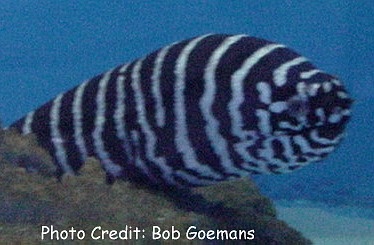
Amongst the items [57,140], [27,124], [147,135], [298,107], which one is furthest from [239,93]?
[27,124]

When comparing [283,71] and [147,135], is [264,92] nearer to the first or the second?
[283,71]

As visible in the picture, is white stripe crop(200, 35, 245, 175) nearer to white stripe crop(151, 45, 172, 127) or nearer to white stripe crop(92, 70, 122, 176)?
white stripe crop(151, 45, 172, 127)

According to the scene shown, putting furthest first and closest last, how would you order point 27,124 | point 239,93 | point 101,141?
point 27,124 < point 101,141 < point 239,93

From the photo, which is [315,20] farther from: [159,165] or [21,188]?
[21,188]

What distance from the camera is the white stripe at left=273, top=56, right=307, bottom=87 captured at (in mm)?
1792

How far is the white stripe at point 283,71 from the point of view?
1.79 meters

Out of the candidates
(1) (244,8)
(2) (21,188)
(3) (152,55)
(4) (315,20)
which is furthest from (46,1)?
(2) (21,188)

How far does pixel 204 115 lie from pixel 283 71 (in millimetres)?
248

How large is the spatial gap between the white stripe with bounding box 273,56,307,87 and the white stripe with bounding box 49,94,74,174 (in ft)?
2.43

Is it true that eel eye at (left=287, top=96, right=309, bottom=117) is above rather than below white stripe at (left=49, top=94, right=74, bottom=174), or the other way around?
below

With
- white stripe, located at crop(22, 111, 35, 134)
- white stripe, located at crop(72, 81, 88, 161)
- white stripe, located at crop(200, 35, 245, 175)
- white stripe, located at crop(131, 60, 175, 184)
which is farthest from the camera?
white stripe, located at crop(22, 111, 35, 134)

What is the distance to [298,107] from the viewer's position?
5.79 feet

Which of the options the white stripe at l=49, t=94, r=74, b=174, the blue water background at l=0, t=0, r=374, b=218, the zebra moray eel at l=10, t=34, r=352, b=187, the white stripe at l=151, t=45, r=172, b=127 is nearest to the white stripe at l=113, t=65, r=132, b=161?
the zebra moray eel at l=10, t=34, r=352, b=187

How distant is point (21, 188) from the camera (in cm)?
180
